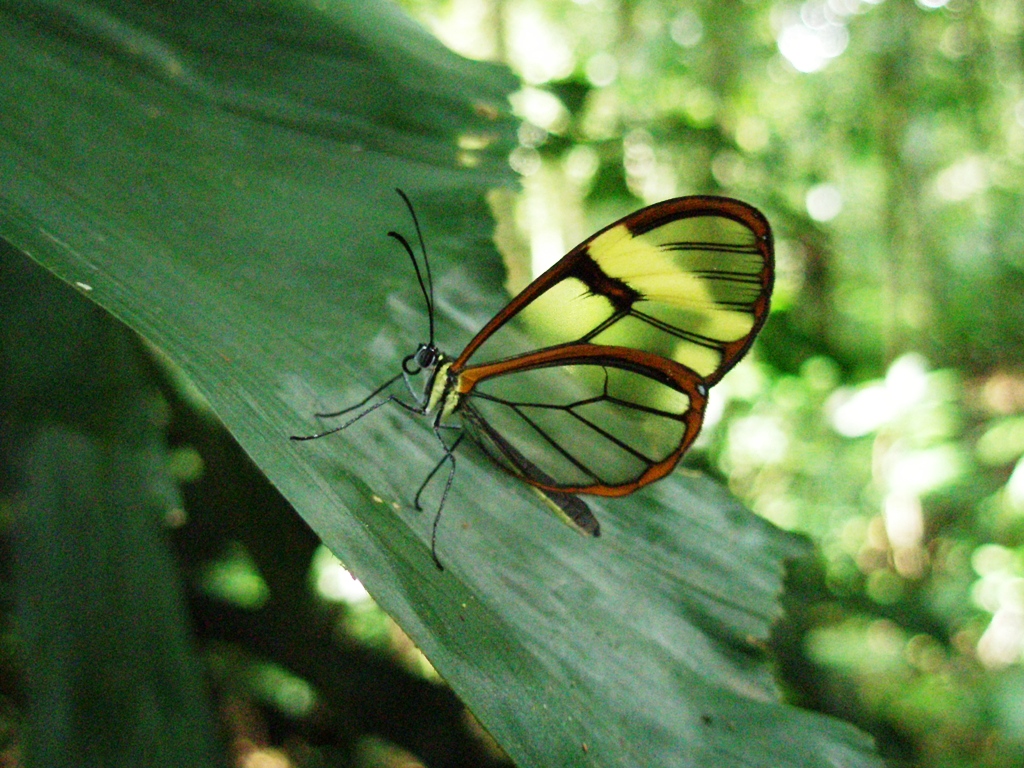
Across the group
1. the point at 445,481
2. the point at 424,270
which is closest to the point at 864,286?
the point at 424,270

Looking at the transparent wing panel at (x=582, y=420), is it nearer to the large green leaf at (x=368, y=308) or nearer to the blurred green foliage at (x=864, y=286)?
the large green leaf at (x=368, y=308)

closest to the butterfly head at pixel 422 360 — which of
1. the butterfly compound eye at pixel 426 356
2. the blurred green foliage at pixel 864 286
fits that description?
the butterfly compound eye at pixel 426 356

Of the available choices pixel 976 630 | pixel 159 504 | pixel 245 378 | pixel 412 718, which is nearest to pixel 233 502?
pixel 159 504

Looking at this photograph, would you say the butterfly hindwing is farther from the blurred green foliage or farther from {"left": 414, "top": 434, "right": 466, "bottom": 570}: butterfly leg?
the blurred green foliage

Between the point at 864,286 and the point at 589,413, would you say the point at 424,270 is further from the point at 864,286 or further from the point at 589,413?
the point at 864,286

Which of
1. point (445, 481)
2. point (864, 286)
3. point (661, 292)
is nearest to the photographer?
point (445, 481)

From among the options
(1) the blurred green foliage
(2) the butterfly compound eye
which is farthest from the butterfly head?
(1) the blurred green foliage
